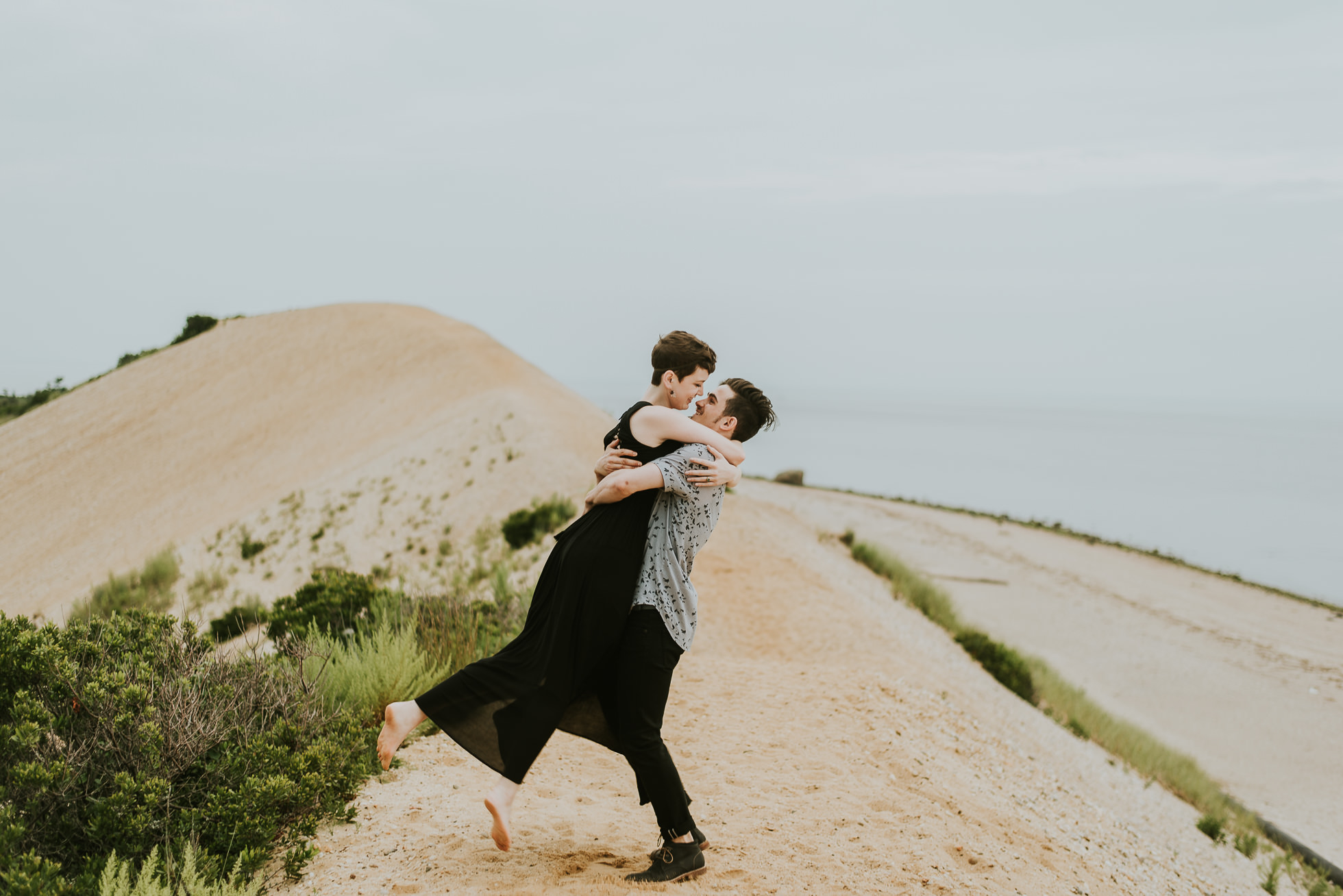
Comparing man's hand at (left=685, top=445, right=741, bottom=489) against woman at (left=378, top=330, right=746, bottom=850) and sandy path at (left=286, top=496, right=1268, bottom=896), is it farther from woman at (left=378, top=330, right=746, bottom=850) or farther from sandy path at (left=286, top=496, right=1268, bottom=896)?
sandy path at (left=286, top=496, right=1268, bottom=896)

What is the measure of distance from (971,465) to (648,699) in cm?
A: 8747

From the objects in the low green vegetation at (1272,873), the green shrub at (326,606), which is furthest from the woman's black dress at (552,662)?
the low green vegetation at (1272,873)

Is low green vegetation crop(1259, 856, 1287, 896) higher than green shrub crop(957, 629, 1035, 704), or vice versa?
green shrub crop(957, 629, 1035, 704)

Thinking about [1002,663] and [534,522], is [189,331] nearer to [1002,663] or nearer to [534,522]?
[534,522]

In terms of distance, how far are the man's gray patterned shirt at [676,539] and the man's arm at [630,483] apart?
0.04 m

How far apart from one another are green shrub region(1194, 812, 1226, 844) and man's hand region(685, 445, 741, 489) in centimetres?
777

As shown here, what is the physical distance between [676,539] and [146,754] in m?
2.48

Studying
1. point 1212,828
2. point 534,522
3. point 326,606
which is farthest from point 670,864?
point 534,522

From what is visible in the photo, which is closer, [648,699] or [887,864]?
[648,699]

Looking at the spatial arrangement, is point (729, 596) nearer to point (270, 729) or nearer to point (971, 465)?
point (270, 729)

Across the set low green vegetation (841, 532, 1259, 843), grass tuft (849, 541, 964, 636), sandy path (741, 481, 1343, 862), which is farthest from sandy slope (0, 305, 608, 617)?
sandy path (741, 481, 1343, 862)

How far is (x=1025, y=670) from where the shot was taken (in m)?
12.1

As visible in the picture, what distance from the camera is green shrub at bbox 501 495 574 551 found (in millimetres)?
12734

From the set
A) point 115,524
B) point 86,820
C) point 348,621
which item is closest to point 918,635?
point 348,621
